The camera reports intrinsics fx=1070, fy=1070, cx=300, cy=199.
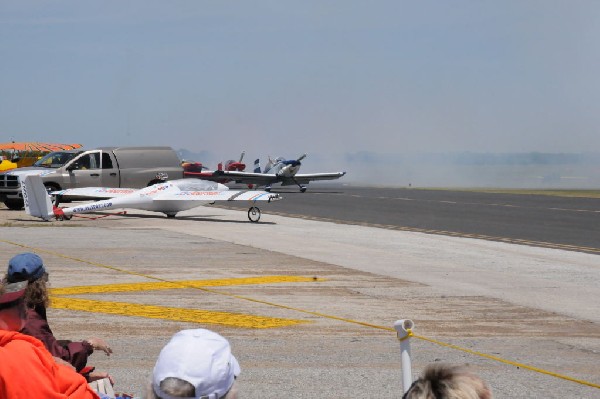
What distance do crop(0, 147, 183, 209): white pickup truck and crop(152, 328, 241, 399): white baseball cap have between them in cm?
3618

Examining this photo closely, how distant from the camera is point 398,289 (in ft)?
53.7

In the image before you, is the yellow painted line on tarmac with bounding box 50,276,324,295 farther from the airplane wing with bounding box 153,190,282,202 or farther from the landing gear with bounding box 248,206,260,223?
the landing gear with bounding box 248,206,260,223

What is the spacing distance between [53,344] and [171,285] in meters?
9.75

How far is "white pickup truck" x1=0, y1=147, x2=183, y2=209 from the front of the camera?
3903cm

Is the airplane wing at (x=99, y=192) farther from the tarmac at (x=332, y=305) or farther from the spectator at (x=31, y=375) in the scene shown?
the spectator at (x=31, y=375)

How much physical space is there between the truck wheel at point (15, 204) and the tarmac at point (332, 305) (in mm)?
13149

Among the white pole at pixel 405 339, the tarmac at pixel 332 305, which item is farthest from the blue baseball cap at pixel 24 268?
the white pole at pixel 405 339

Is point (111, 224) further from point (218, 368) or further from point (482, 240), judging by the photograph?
point (218, 368)

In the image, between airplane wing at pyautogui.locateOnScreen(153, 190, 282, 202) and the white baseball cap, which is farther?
airplane wing at pyautogui.locateOnScreen(153, 190, 282, 202)

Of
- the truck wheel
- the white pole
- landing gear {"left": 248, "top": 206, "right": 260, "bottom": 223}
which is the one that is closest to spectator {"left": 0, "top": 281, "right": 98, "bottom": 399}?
the white pole

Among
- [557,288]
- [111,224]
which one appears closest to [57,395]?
[557,288]

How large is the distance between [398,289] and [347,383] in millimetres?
7111

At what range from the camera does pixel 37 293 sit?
6.60 metres

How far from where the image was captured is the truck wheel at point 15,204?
39.7 m
